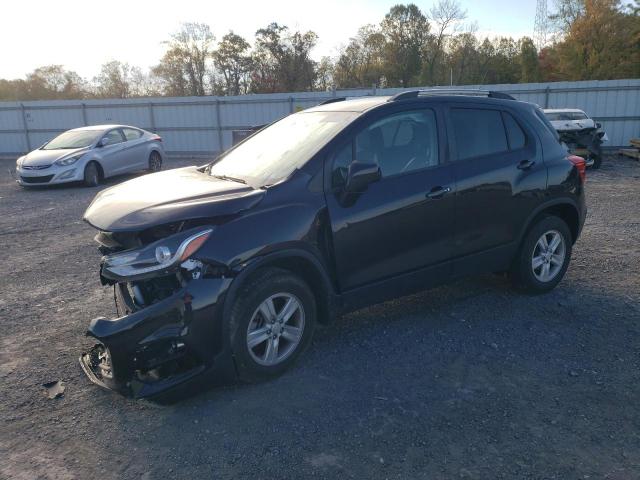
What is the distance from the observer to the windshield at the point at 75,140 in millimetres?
13898

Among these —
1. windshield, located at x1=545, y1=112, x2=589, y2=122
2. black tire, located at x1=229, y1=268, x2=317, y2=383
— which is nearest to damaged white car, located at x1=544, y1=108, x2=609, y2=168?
windshield, located at x1=545, y1=112, x2=589, y2=122

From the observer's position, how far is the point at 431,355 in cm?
412

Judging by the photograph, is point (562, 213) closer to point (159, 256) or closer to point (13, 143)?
point (159, 256)

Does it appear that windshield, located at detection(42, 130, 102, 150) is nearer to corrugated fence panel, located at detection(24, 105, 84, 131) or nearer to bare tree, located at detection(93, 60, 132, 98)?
corrugated fence panel, located at detection(24, 105, 84, 131)

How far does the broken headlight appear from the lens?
3.29 meters

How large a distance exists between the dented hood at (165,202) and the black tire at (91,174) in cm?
1014

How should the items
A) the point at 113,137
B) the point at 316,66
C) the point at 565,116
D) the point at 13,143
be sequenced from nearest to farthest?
the point at 113,137, the point at 565,116, the point at 13,143, the point at 316,66

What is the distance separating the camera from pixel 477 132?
4766 millimetres

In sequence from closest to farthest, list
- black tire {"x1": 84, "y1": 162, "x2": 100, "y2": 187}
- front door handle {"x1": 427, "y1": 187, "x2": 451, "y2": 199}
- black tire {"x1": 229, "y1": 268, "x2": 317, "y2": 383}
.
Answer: black tire {"x1": 229, "y1": 268, "x2": 317, "y2": 383} → front door handle {"x1": 427, "y1": 187, "x2": 451, "y2": 199} → black tire {"x1": 84, "y1": 162, "x2": 100, "y2": 187}

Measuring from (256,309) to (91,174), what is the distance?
11.5 m

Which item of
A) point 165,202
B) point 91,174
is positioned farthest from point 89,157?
point 165,202

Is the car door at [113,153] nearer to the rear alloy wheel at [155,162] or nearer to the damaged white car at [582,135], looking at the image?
the rear alloy wheel at [155,162]

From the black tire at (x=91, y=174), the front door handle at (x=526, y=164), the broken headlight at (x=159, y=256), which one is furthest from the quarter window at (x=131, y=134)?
the broken headlight at (x=159, y=256)

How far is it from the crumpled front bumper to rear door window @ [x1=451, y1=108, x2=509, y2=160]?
243 centimetres
